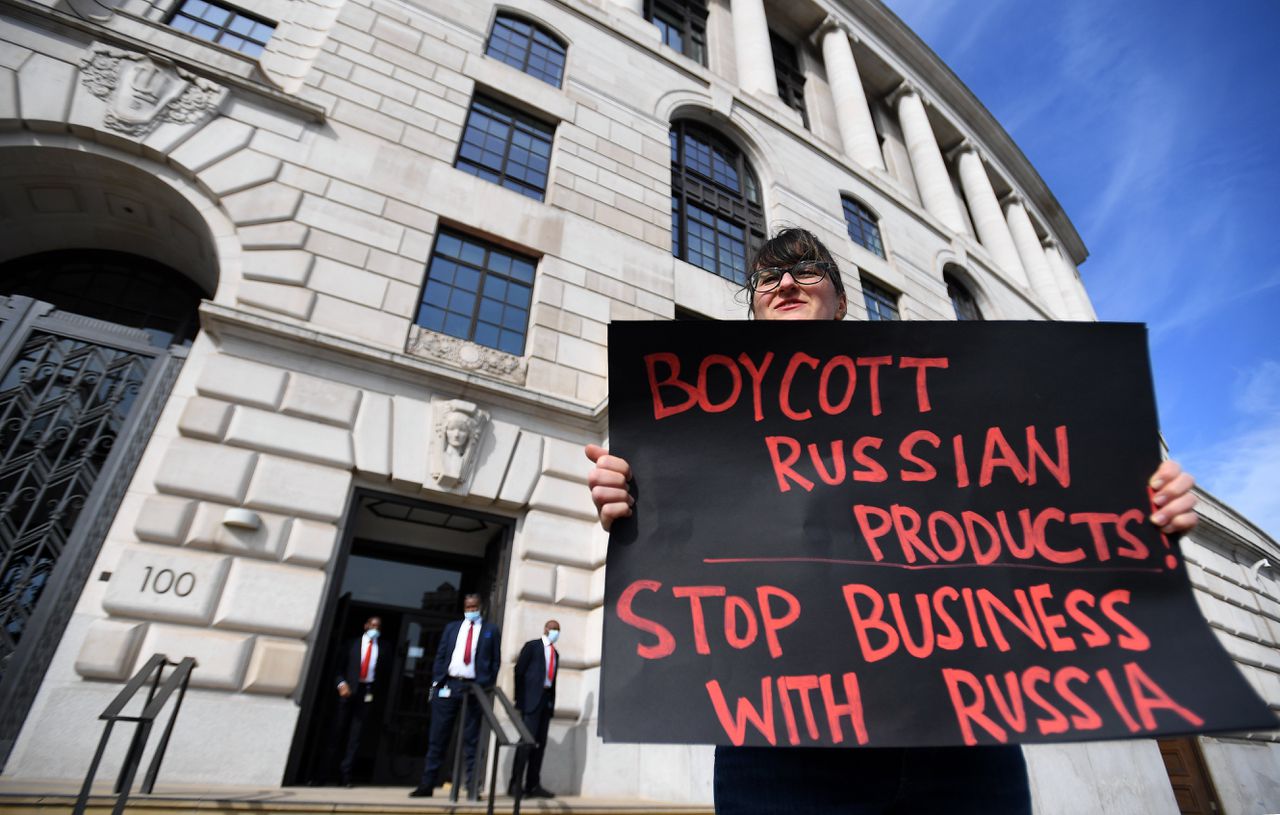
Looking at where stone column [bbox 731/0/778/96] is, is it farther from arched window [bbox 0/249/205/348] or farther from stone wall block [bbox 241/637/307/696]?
stone wall block [bbox 241/637/307/696]

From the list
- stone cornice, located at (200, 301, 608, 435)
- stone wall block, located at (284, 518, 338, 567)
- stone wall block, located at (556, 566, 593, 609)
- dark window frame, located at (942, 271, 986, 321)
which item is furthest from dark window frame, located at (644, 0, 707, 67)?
stone wall block, located at (284, 518, 338, 567)

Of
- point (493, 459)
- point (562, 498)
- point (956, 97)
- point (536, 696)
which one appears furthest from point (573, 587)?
point (956, 97)

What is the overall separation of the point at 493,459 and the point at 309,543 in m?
2.47

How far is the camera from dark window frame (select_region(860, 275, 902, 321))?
1641 centimetres

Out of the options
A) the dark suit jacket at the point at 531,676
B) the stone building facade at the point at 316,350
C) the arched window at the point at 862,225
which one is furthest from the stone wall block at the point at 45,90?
the arched window at the point at 862,225

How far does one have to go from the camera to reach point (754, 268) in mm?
2219

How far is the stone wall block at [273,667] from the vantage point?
242 inches

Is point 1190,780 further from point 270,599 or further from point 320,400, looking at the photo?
point 320,400

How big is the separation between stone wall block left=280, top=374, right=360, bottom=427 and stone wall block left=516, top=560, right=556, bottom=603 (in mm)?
3036

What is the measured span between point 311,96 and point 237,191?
2.48 m

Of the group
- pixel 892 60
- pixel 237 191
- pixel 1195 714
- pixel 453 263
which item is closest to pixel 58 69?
pixel 237 191

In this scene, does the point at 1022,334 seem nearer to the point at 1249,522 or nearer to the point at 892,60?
the point at 1249,522

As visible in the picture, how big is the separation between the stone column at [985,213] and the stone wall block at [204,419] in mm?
26409

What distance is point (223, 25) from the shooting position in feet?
→ 34.6
